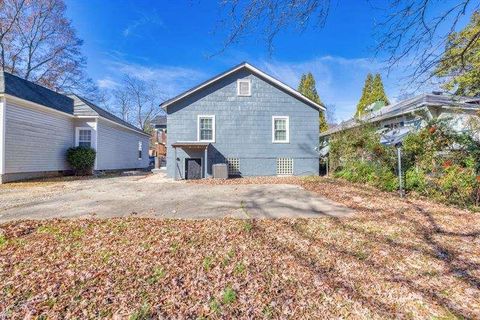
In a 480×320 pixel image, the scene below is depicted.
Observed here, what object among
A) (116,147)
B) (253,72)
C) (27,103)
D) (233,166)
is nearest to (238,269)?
(233,166)

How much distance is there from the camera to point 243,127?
41.6ft

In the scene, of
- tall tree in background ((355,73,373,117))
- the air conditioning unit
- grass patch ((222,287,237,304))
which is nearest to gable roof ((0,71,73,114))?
the air conditioning unit

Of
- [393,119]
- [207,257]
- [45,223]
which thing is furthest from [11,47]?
[393,119]

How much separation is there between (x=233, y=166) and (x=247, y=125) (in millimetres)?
2275

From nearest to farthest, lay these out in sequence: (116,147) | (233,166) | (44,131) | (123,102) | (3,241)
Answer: (3,241), (44,131), (233,166), (116,147), (123,102)

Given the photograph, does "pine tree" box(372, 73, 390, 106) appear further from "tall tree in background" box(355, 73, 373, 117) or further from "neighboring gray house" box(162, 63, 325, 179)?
"neighboring gray house" box(162, 63, 325, 179)

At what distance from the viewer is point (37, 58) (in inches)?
827

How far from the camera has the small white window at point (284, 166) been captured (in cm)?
1298

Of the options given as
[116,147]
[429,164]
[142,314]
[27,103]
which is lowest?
[142,314]

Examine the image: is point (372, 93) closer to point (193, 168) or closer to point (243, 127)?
point (243, 127)

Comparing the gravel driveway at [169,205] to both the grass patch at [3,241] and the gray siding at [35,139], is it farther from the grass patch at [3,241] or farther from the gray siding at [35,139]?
the gray siding at [35,139]

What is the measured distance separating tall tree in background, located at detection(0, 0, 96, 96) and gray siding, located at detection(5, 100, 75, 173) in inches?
483

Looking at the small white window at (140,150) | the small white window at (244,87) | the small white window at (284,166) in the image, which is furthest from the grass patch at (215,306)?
the small white window at (140,150)

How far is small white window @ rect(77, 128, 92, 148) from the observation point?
46.6ft
